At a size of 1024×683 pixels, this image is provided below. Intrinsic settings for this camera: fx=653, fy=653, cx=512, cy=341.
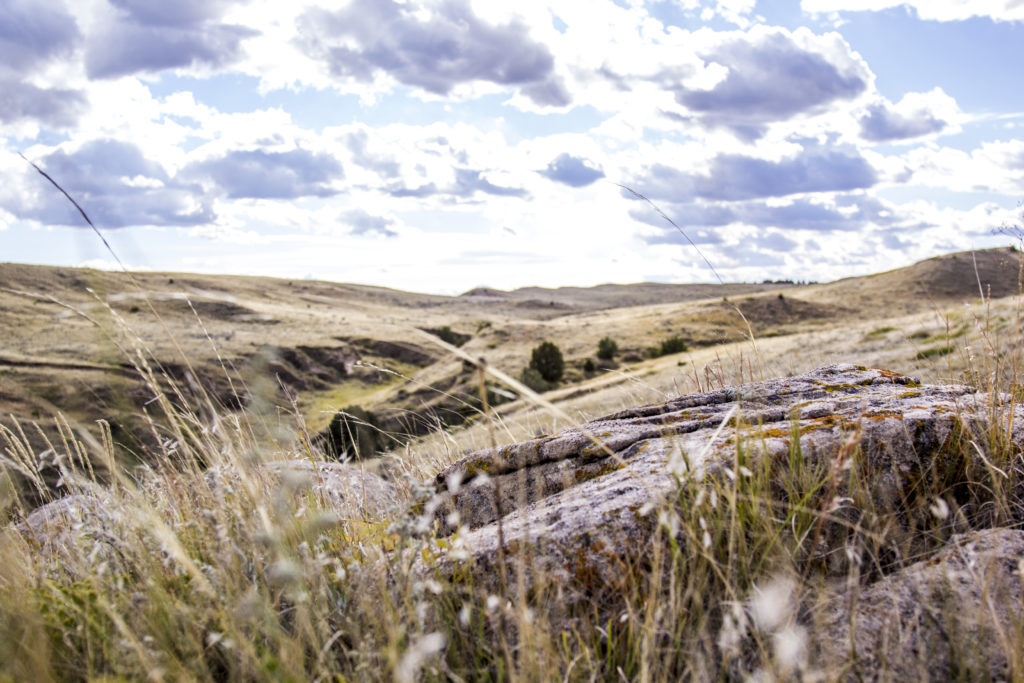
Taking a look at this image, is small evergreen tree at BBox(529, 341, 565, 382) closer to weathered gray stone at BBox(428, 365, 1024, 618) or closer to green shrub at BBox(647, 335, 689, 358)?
green shrub at BBox(647, 335, 689, 358)

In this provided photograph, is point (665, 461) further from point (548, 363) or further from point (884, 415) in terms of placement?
point (548, 363)

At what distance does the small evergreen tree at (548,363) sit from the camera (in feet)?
Result: 155

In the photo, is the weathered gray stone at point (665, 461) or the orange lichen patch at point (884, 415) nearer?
the weathered gray stone at point (665, 461)

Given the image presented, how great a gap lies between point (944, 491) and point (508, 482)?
201cm

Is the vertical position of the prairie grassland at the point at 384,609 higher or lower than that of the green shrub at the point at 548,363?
higher

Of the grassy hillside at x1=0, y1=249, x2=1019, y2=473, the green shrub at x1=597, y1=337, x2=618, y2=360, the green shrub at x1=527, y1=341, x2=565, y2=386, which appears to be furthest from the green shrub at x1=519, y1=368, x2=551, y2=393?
the green shrub at x1=597, y1=337, x2=618, y2=360

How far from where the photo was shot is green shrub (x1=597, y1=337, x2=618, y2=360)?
54.7m

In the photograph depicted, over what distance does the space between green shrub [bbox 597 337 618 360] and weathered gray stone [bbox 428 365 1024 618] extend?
5058 centimetres

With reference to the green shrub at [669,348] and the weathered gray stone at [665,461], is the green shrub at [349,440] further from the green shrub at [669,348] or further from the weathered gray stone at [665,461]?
the green shrub at [669,348]

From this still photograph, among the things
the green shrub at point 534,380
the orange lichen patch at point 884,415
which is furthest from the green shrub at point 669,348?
the orange lichen patch at point 884,415

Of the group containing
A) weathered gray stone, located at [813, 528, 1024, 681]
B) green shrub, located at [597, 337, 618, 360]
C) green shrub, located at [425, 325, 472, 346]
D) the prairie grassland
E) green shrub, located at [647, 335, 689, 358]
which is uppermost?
green shrub, located at [425, 325, 472, 346]

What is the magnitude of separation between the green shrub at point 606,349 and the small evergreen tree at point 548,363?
7394 mm

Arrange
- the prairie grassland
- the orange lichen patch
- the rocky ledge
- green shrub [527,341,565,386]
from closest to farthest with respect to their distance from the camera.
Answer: the prairie grassland < the rocky ledge < the orange lichen patch < green shrub [527,341,565,386]

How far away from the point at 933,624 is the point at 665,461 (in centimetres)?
114
